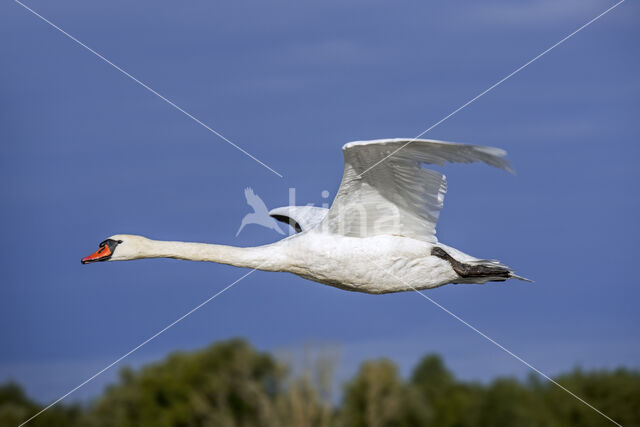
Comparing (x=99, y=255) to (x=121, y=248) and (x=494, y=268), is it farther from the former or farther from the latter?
(x=494, y=268)

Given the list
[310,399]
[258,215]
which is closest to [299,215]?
[258,215]

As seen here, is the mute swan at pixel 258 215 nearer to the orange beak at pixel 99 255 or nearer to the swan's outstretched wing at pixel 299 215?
the swan's outstretched wing at pixel 299 215

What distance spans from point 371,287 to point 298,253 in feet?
4.17

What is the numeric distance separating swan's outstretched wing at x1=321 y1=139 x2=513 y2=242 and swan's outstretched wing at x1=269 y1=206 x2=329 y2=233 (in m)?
2.71

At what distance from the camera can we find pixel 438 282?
694 inches

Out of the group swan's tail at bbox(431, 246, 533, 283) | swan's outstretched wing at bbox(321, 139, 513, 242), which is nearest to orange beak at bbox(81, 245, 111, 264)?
swan's outstretched wing at bbox(321, 139, 513, 242)

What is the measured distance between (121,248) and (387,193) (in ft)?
14.5

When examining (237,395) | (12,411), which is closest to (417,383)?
(237,395)

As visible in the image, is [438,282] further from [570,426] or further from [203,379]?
[203,379]

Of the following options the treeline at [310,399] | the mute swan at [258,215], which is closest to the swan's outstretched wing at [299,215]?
the mute swan at [258,215]

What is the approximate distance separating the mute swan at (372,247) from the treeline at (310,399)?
89.8ft

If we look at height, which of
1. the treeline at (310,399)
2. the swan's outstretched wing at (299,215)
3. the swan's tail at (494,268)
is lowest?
the treeline at (310,399)

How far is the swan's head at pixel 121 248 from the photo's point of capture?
17.9 m

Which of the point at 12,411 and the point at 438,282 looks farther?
the point at 12,411
